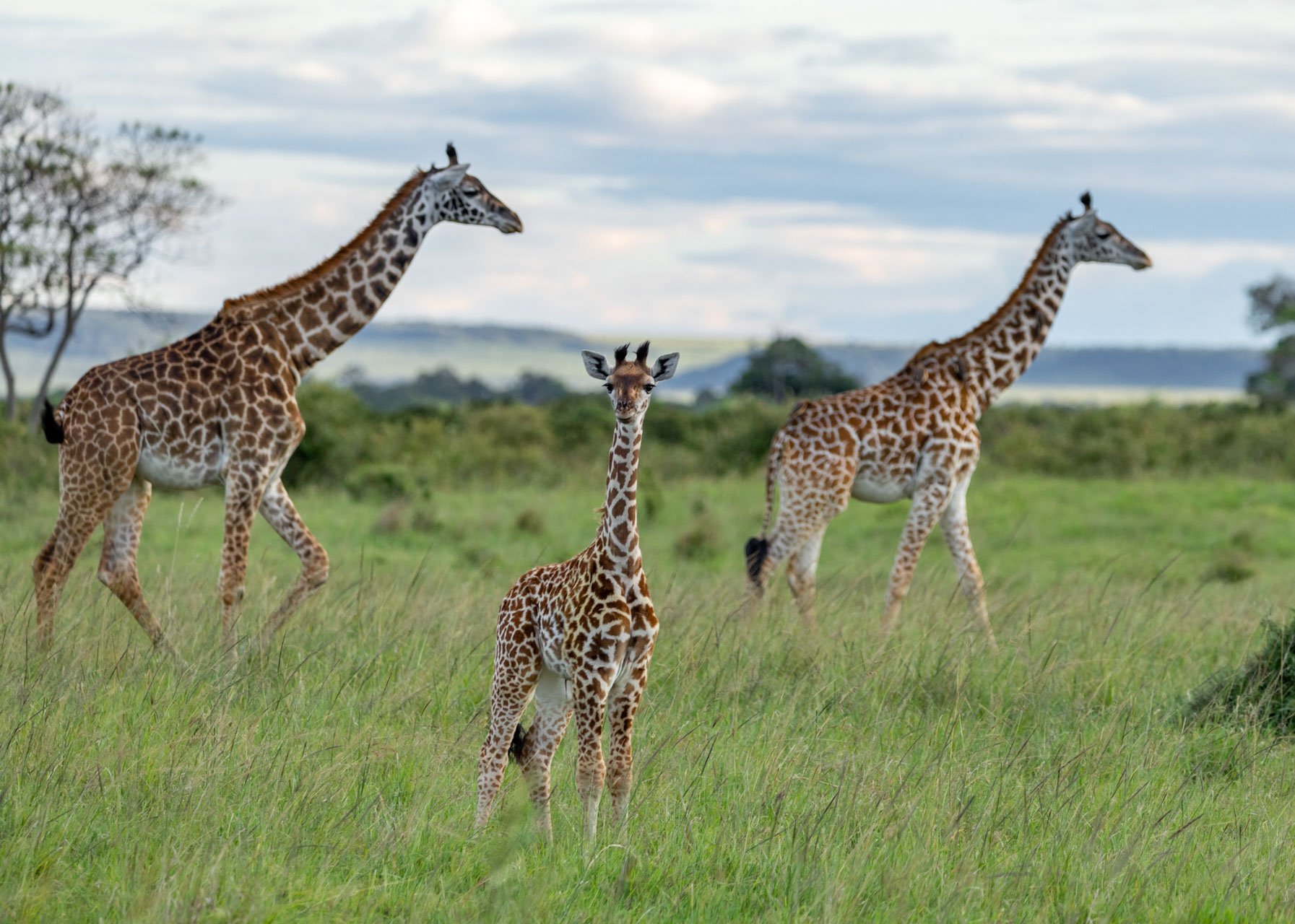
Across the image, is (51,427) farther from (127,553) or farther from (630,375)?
(630,375)

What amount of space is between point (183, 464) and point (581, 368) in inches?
5414

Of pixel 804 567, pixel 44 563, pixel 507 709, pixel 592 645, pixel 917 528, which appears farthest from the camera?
pixel 917 528

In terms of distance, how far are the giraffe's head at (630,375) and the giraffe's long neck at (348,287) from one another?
4176 mm

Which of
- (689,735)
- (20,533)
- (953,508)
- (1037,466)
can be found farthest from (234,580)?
(1037,466)

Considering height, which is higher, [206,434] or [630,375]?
[630,375]

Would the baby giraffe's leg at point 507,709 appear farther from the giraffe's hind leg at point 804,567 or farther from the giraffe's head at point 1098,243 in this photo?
the giraffe's head at point 1098,243

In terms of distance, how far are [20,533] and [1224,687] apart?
469 inches

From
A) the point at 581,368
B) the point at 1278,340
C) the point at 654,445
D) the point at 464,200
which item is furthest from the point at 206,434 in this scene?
the point at 581,368

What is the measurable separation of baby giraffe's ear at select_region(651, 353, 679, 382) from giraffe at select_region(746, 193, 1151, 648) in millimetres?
4719

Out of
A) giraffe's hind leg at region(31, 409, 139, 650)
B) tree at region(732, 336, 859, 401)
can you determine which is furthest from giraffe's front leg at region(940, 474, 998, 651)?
tree at region(732, 336, 859, 401)

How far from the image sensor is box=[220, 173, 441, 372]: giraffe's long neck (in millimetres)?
8750

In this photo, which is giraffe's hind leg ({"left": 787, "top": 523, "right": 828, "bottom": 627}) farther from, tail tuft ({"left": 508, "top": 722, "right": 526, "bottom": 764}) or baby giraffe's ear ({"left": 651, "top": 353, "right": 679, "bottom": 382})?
baby giraffe's ear ({"left": 651, "top": 353, "right": 679, "bottom": 382})

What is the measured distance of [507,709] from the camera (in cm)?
518

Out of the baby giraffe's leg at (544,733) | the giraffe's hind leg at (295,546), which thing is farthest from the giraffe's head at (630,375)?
the giraffe's hind leg at (295,546)
